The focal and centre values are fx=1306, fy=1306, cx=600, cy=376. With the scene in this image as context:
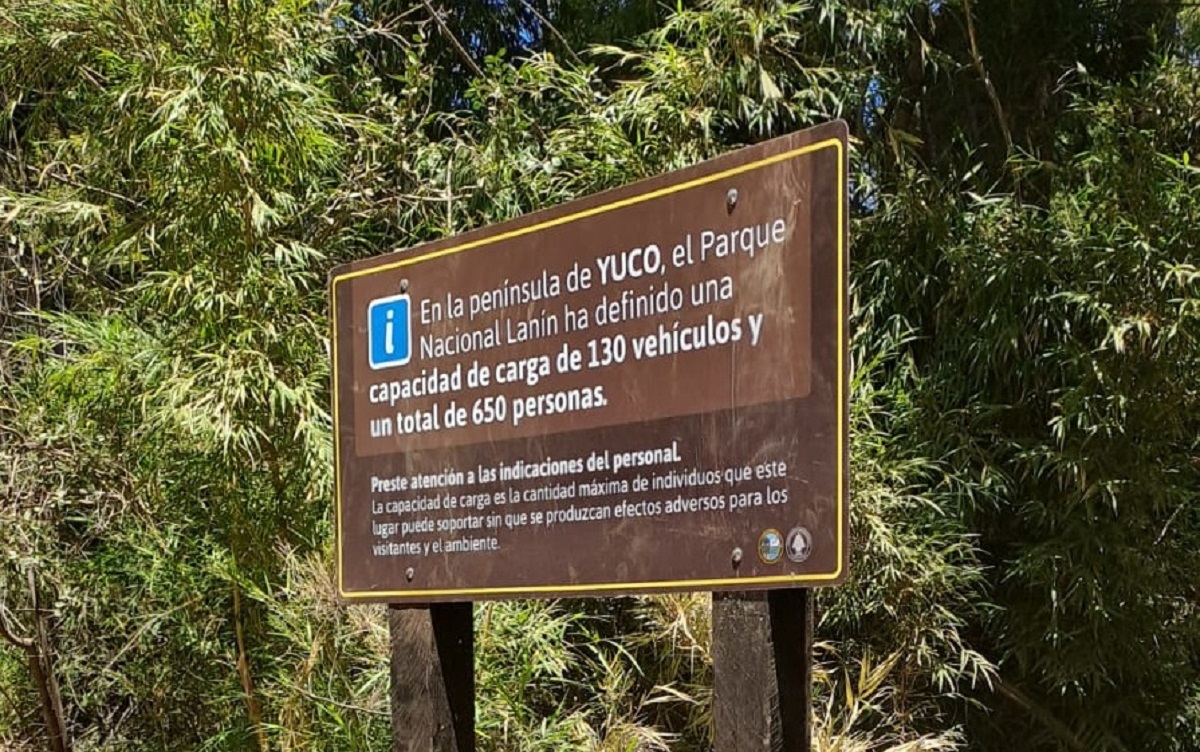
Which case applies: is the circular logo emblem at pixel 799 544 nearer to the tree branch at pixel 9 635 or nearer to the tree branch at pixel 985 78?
the tree branch at pixel 985 78

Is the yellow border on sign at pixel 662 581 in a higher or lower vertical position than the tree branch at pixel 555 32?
lower

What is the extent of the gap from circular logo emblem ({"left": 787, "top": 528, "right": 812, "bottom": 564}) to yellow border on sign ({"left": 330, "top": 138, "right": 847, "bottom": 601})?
2cm

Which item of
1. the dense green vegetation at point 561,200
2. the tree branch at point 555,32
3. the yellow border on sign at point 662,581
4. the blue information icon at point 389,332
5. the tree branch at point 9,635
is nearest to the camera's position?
the yellow border on sign at point 662,581

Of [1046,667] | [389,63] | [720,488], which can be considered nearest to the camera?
[720,488]

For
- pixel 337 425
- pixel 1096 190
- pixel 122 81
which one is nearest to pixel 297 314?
pixel 122 81

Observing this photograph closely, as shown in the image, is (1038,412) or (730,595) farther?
(1038,412)

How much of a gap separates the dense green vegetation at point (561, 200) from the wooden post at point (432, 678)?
102 cm

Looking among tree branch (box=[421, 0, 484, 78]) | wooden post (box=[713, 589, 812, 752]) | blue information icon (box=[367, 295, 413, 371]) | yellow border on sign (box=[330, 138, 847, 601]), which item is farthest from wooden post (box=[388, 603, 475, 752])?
tree branch (box=[421, 0, 484, 78])

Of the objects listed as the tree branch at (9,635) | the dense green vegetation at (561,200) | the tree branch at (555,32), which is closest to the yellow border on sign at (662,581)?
the dense green vegetation at (561,200)

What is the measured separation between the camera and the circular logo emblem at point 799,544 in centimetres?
170

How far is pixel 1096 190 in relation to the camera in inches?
152

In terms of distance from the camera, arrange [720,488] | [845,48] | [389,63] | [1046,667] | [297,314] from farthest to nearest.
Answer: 1. [389,63]
2. [845,48]
3. [1046,667]
4. [297,314]
5. [720,488]

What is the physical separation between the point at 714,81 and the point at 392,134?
1.11 m

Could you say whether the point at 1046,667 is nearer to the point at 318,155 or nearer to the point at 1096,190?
the point at 1096,190
